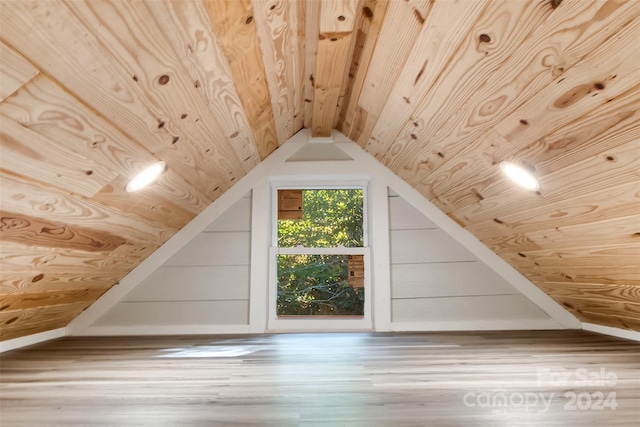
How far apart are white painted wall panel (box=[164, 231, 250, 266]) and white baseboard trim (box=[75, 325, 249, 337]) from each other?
1.50ft

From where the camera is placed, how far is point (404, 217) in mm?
2689

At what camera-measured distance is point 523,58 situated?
3.53 feet

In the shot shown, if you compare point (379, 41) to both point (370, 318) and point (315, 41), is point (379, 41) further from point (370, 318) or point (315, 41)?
point (370, 318)

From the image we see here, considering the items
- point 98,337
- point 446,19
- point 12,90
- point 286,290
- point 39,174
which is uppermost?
point 446,19

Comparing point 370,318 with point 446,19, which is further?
point 370,318

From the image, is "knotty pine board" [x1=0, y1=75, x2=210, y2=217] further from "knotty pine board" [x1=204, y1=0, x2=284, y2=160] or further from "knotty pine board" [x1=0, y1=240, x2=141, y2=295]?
"knotty pine board" [x1=204, y1=0, x2=284, y2=160]

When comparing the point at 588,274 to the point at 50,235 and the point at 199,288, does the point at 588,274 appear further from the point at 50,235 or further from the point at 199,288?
the point at 50,235

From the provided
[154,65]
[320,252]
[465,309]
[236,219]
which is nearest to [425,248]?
[465,309]

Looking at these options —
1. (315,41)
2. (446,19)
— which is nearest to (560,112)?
(446,19)

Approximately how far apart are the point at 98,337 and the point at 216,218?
1147 millimetres

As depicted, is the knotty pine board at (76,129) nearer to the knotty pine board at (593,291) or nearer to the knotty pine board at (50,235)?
the knotty pine board at (50,235)

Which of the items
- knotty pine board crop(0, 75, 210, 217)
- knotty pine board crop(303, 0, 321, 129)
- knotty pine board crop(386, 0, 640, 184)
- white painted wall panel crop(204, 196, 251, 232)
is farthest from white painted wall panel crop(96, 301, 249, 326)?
knotty pine board crop(386, 0, 640, 184)

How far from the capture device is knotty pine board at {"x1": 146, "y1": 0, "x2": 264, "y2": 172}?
99cm

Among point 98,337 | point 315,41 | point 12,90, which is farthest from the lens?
point 98,337
